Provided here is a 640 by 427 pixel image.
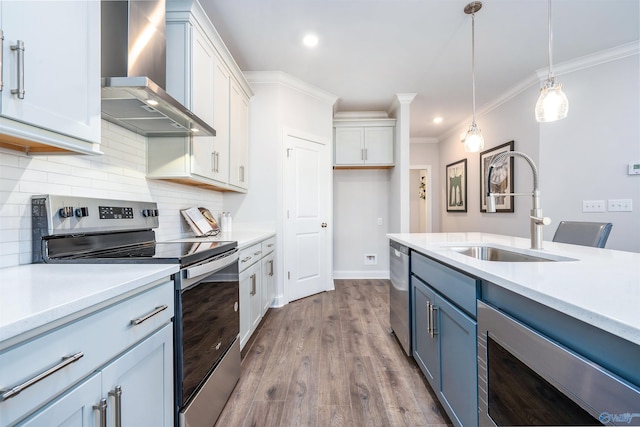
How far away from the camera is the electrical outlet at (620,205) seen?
2684 millimetres

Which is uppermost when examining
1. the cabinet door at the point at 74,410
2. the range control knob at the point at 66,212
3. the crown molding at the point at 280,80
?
the crown molding at the point at 280,80

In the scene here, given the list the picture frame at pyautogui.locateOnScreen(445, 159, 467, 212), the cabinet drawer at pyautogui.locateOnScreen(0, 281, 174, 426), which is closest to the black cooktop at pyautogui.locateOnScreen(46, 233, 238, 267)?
the cabinet drawer at pyautogui.locateOnScreen(0, 281, 174, 426)

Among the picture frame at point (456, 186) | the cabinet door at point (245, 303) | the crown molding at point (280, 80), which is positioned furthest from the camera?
the picture frame at point (456, 186)

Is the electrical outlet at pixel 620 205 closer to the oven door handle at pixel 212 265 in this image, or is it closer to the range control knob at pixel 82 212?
the oven door handle at pixel 212 265

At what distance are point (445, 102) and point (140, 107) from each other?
13.1 ft

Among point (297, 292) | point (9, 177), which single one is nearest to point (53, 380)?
point (9, 177)

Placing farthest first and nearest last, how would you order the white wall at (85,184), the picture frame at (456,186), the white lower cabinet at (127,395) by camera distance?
the picture frame at (456,186)
the white wall at (85,184)
the white lower cabinet at (127,395)

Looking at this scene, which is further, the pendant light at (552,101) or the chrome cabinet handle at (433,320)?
the pendant light at (552,101)

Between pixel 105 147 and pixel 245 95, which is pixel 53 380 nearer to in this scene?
pixel 105 147

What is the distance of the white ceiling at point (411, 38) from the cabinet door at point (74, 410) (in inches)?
99.5

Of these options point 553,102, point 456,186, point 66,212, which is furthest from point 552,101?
point 456,186

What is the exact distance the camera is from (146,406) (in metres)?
0.92

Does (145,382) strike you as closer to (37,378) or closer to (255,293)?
(37,378)

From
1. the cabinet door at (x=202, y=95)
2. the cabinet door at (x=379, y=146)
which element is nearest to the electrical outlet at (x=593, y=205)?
the cabinet door at (x=379, y=146)
